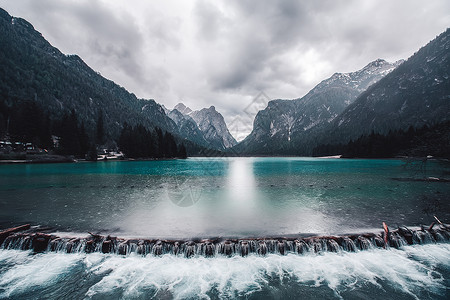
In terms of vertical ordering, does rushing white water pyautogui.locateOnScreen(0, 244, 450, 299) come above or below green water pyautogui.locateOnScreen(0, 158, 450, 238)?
below

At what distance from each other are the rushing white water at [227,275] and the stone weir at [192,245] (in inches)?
18.1

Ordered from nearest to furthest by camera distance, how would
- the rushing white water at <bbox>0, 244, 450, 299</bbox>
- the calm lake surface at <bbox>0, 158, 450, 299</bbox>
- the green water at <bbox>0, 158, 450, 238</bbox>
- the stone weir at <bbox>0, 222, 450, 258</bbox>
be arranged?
the rushing white water at <bbox>0, 244, 450, 299</bbox> → the calm lake surface at <bbox>0, 158, 450, 299</bbox> → the stone weir at <bbox>0, 222, 450, 258</bbox> → the green water at <bbox>0, 158, 450, 238</bbox>

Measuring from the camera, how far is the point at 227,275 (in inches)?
432

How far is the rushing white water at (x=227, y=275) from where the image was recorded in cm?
957

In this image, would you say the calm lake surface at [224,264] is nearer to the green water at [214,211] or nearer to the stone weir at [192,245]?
the green water at [214,211]

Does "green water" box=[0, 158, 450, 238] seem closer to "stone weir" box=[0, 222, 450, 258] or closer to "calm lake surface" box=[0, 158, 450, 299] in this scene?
"calm lake surface" box=[0, 158, 450, 299]

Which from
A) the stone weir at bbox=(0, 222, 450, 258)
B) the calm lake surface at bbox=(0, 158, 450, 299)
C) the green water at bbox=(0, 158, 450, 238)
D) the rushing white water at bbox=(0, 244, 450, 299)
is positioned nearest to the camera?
the rushing white water at bbox=(0, 244, 450, 299)

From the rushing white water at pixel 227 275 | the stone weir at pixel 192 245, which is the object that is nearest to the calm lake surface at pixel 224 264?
the rushing white water at pixel 227 275

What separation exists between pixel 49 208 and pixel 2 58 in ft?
755

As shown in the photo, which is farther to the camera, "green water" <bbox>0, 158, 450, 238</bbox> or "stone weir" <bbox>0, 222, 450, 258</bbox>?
"green water" <bbox>0, 158, 450, 238</bbox>

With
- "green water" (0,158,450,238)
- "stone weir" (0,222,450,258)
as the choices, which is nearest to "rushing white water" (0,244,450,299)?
"stone weir" (0,222,450,258)

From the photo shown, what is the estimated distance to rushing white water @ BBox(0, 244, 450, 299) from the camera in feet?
31.4

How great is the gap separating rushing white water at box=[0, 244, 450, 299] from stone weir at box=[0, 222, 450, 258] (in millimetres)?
459

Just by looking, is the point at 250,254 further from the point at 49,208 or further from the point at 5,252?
the point at 49,208
